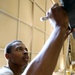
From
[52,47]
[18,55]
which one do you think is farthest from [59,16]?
[18,55]

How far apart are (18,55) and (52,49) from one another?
812mm

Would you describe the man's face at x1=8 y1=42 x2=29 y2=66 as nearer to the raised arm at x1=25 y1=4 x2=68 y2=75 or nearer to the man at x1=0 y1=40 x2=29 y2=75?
the man at x1=0 y1=40 x2=29 y2=75

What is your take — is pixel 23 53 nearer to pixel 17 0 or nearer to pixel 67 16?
pixel 67 16

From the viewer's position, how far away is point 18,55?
4.27 ft

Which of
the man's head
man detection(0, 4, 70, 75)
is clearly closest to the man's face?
the man's head

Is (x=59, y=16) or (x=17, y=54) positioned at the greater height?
(x=59, y=16)

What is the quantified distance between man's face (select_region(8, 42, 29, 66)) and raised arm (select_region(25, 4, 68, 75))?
0.73 m

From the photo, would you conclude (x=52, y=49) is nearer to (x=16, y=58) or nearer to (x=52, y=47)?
(x=52, y=47)

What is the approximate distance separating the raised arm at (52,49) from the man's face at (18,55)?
732mm

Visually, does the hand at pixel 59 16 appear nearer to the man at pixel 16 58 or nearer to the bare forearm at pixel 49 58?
the bare forearm at pixel 49 58

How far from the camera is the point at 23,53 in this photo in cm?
133

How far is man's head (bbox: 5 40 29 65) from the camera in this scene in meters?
1.27

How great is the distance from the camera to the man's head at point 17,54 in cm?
127

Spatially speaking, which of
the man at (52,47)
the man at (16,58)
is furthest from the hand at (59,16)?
the man at (16,58)
